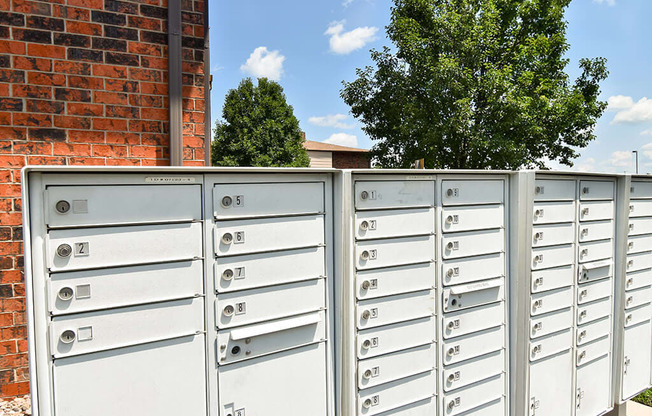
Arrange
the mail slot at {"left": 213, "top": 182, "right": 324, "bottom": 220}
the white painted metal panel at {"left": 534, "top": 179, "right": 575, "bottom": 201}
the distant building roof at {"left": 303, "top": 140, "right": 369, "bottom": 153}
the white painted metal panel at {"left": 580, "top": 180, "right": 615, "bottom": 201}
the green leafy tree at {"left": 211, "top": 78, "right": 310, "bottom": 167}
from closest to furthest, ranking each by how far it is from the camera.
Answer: the mail slot at {"left": 213, "top": 182, "right": 324, "bottom": 220}, the white painted metal panel at {"left": 534, "top": 179, "right": 575, "bottom": 201}, the white painted metal panel at {"left": 580, "top": 180, "right": 615, "bottom": 201}, the green leafy tree at {"left": 211, "top": 78, "right": 310, "bottom": 167}, the distant building roof at {"left": 303, "top": 140, "right": 369, "bottom": 153}

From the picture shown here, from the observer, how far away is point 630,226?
3.28m

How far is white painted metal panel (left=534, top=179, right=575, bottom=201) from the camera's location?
8.84 ft

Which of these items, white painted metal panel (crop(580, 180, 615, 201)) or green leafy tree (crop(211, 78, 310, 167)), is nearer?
white painted metal panel (crop(580, 180, 615, 201))

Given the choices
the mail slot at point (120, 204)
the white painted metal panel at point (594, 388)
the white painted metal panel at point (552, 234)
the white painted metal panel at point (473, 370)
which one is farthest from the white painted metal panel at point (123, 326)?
the white painted metal panel at point (594, 388)

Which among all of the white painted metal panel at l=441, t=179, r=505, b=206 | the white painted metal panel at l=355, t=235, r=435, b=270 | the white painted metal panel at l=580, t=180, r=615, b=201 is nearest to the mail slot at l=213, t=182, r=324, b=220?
the white painted metal panel at l=355, t=235, r=435, b=270

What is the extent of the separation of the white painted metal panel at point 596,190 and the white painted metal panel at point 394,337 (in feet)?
5.41

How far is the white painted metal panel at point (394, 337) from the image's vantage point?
2218 millimetres

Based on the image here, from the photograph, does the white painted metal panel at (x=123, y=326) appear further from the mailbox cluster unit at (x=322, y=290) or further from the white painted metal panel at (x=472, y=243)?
the white painted metal panel at (x=472, y=243)

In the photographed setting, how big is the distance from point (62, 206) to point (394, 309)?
1.76 metres

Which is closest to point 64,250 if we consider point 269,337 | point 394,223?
point 269,337

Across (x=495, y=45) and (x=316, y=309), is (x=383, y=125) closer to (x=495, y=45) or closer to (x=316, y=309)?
(x=495, y=45)

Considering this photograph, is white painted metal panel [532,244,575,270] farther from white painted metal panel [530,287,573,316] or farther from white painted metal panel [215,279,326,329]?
white painted metal panel [215,279,326,329]

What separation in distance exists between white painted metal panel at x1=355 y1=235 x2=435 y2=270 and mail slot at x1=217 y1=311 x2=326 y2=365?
15.6 inches

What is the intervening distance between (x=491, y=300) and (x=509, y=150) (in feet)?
29.3
